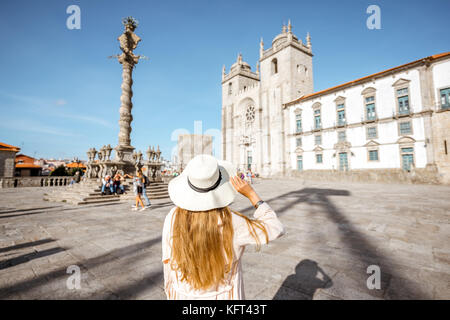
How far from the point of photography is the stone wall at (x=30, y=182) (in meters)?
18.0

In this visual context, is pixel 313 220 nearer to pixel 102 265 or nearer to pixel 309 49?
pixel 102 265

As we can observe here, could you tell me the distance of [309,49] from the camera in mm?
32031

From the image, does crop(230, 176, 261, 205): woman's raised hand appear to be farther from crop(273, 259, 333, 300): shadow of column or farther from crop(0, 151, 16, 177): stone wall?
crop(0, 151, 16, 177): stone wall

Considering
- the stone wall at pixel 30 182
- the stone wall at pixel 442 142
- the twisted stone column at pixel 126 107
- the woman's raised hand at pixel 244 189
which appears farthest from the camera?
the stone wall at pixel 30 182

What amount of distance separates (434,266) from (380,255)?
0.60m

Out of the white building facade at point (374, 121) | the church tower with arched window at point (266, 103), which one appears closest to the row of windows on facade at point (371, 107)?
the white building facade at point (374, 121)

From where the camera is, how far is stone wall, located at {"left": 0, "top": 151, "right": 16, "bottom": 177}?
20.0 metres

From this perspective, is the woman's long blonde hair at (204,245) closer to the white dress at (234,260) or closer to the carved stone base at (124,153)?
the white dress at (234,260)

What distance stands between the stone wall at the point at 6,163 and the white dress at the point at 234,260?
29.3 m

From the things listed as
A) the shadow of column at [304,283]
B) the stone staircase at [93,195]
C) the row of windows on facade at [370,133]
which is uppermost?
the row of windows on facade at [370,133]

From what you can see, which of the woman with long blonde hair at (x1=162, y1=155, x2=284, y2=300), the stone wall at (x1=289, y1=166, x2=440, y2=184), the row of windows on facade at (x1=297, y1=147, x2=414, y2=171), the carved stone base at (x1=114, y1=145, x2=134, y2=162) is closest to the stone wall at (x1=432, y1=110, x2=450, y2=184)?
the stone wall at (x1=289, y1=166, x2=440, y2=184)

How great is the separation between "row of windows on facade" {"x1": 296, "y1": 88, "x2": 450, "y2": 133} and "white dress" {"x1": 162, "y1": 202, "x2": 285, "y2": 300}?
24766 mm

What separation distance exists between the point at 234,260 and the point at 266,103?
33.9 meters

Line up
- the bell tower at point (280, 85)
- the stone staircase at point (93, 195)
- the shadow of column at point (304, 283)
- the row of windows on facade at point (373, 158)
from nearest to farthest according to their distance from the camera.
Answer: the shadow of column at point (304, 283) → the stone staircase at point (93, 195) → the row of windows on facade at point (373, 158) → the bell tower at point (280, 85)
